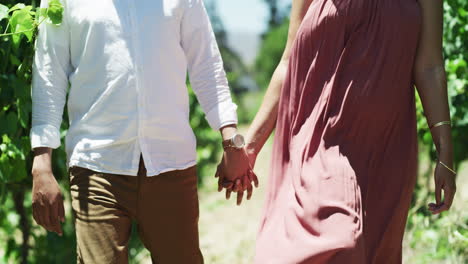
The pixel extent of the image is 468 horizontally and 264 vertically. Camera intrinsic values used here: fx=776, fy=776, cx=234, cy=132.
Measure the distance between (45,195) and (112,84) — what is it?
1.50 feet

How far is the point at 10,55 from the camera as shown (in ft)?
10.1

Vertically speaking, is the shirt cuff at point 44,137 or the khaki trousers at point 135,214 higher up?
the shirt cuff at point 44,137

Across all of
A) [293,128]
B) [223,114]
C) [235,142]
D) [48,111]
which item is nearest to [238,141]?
[235,142]

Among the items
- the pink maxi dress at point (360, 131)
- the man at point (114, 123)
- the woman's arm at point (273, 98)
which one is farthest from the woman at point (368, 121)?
the man at point (114, 123)

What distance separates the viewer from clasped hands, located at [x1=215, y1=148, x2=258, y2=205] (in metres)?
3.09

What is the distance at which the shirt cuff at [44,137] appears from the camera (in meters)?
2.74

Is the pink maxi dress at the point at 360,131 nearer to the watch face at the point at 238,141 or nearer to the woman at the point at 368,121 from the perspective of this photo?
the woman at the point at 368,121

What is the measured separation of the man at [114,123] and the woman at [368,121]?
0.45 m

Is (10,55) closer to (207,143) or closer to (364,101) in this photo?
(364,101)

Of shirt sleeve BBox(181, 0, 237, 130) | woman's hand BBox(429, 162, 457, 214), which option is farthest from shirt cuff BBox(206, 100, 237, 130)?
woman's hand BBox(429, 162, 457, 214)

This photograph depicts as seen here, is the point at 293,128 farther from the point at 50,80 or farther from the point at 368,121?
the point at 50,80

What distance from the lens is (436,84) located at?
2803 millimetres

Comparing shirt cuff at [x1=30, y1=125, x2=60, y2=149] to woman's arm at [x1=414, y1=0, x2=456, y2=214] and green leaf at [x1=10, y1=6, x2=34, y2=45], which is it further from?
woman's arm at [x1=414, y1=0, x2=456, y2=214]

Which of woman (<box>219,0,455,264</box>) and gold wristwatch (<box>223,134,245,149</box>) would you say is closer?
woman (<box>219,0,455,264</box>)
